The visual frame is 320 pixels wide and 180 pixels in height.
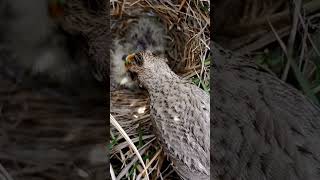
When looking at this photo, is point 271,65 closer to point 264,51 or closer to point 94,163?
point 264,51

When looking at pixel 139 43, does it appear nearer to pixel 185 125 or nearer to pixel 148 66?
pixel 148 66

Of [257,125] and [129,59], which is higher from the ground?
[129,59]

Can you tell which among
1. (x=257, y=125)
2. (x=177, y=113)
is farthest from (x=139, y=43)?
(x=257, y=125)

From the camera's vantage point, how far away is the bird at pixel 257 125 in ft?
5.46

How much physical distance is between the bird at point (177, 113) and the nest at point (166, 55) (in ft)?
0.08

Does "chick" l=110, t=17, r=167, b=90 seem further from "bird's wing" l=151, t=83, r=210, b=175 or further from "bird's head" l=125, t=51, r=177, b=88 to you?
"bird's wing" l=151, t=83, r=210, b=175

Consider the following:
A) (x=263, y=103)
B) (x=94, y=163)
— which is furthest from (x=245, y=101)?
(x=94, y=163)

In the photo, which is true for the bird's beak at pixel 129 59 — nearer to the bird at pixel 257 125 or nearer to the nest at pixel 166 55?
the nest at pixel 166 55

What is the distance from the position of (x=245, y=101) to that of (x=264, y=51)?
0.15 meters

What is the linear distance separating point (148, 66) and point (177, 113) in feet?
0.49

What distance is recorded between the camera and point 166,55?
1.66m

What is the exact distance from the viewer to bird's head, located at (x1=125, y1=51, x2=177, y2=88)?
1.66 metres

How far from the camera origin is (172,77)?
65.6 inches

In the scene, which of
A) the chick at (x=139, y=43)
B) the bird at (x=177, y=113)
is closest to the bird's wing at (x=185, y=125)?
the bird at (x=177, y=113)
